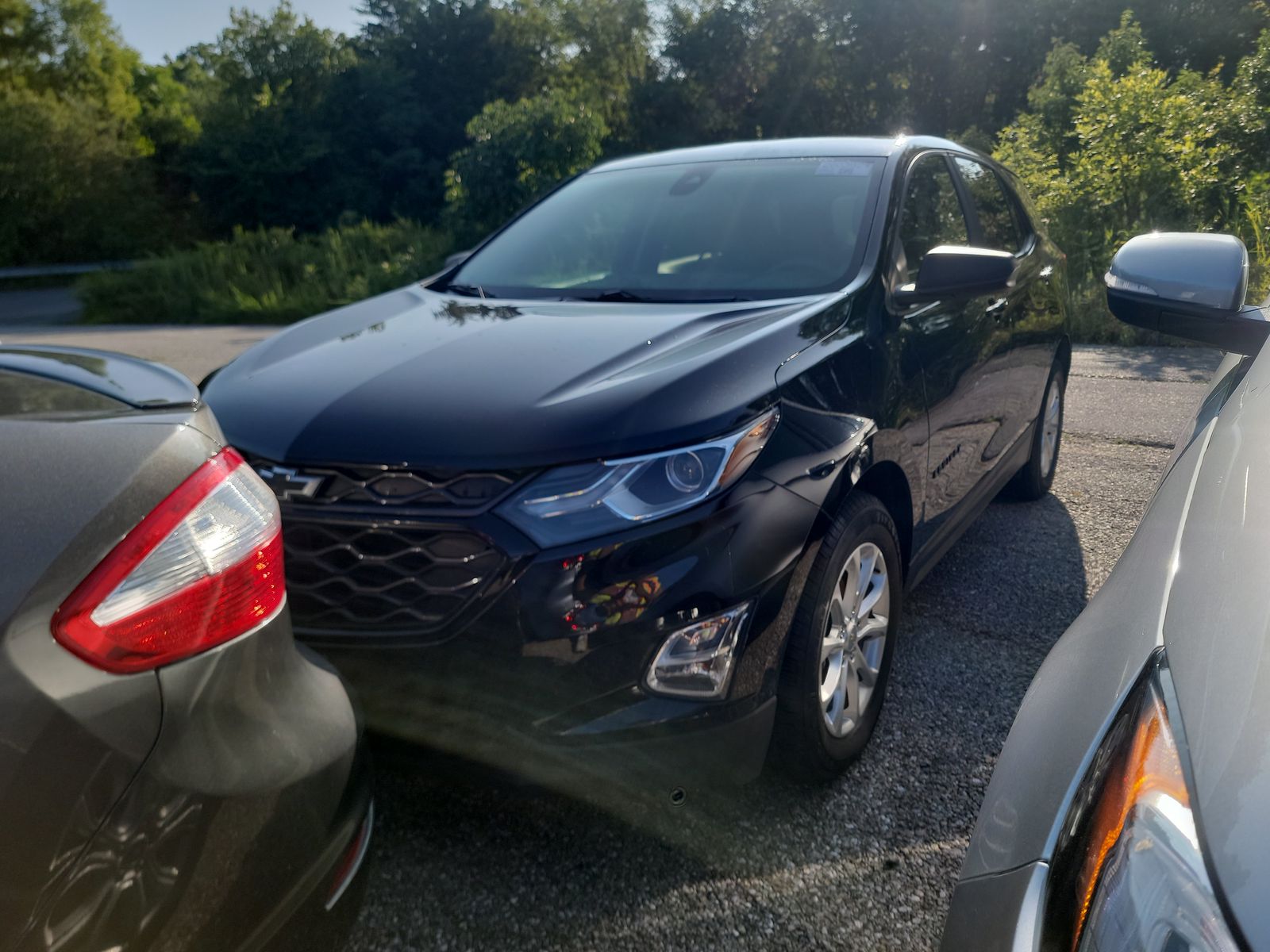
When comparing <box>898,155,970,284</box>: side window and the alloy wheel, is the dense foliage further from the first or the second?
the alloy wheel

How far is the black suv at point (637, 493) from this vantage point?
202cm

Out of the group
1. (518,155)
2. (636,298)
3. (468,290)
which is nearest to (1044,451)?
(636,298)

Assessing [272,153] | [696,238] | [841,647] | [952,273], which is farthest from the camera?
[272,153]

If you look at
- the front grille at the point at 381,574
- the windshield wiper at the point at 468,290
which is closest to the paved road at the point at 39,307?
the windshield wiper at the point at 468,290

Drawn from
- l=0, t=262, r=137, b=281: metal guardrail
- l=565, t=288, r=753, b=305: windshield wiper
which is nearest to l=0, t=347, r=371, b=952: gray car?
l=565, t=288, r=753, b=305: windshield wiper

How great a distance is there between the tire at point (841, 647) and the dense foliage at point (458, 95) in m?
14.6

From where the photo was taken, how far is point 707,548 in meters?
2.03

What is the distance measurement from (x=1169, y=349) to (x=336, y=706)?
8732 mm

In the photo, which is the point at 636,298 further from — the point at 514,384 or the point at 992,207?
the point at 992,207

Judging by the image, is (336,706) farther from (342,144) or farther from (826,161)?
(342,144)

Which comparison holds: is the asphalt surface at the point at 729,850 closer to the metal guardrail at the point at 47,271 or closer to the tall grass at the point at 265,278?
the tall grass at the point at 265,278

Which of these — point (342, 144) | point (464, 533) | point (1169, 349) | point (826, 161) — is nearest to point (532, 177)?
point (1169, 349)

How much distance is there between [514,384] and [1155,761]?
1.60m

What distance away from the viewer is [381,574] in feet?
6.93
